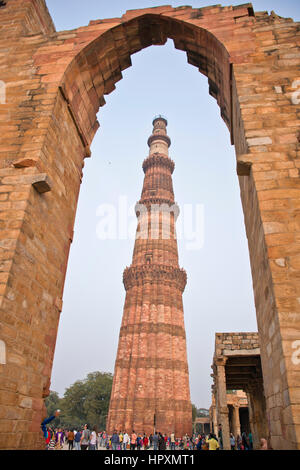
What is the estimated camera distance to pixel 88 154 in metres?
6.76

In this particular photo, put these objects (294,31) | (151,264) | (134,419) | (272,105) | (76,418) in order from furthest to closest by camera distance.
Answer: (76,418) → (151,264) → (134,419) → (294,31) → (272,105)

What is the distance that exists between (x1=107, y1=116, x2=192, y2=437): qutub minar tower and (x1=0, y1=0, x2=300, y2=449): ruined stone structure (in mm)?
14735

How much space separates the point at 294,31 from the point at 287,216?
3.31 meters

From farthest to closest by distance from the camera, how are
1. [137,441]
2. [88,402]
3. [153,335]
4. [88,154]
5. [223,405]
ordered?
[88,402] → [153,335] → [137,441] → [223,405] → [88,154]

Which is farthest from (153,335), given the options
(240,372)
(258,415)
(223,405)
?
(223,405)

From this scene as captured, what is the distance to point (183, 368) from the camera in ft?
63.6

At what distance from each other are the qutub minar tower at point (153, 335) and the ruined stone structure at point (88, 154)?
1474 centimetres

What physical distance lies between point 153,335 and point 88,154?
48.8ft

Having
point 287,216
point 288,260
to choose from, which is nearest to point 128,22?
point 287,216

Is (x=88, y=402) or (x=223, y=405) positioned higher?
(x=88, y=402)

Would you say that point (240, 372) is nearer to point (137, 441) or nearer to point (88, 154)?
point (137, 441)

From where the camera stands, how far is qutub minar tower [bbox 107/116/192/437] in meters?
17.5

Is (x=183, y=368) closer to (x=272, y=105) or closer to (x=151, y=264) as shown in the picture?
(x=151, y=264)

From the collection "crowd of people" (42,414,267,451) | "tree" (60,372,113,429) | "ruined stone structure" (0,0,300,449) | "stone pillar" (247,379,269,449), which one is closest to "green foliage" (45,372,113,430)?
"tree" (60,372,113,429)
